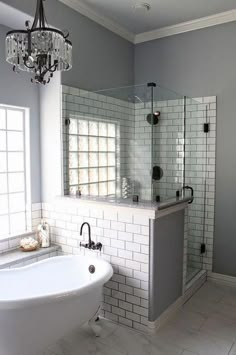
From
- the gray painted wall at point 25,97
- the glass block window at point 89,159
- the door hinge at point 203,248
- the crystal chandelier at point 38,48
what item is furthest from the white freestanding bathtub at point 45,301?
the door hinge at point 203,248

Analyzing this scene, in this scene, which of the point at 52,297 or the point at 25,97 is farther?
the point at 25,97

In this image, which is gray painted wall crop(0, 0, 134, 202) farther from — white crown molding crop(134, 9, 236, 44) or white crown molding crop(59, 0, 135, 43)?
white crown molding crop(134, 9, 236, 44)

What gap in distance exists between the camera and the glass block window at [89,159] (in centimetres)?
322

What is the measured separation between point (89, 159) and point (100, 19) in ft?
5.40

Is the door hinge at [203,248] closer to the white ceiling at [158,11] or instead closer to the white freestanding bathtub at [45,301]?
the white freestanding bathtub at [45,301]

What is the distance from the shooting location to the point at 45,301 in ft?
6.57

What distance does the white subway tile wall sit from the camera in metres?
2.59

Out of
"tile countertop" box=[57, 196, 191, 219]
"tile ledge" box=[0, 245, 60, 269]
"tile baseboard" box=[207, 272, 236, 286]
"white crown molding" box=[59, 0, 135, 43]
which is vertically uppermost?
"white crown molding" box=[59, 0, 135, 43]

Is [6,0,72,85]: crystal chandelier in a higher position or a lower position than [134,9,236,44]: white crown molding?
lower

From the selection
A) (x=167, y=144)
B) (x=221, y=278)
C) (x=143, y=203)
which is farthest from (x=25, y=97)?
(x=221, y=278)

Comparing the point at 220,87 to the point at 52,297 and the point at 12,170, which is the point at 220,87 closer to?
the point at 12,170

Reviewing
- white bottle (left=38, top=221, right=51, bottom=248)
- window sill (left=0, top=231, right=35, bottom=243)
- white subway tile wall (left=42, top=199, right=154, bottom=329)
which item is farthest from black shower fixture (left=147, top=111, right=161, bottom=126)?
window sill (left=0, top=231, right=35, bottom=243)

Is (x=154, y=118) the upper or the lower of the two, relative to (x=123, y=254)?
upper

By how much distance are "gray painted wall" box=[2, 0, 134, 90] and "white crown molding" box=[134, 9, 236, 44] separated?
0.24 metres
